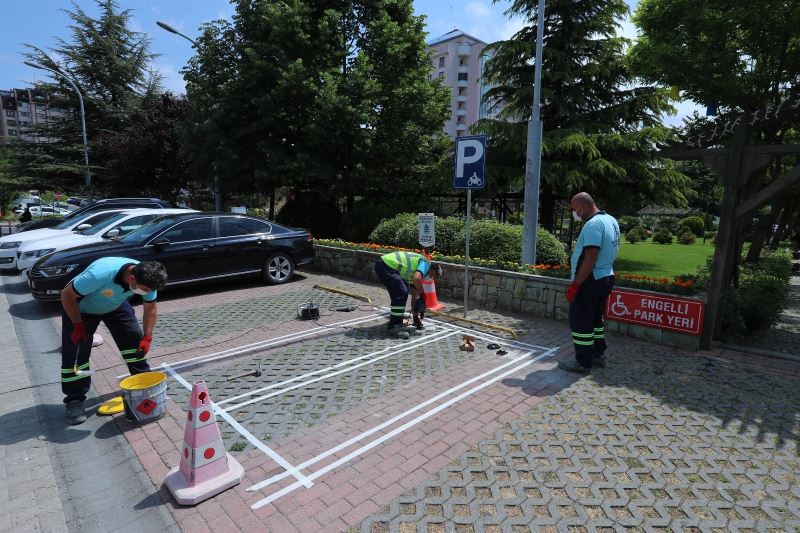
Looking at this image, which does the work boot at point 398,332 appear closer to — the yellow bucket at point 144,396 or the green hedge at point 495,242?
the yellow bucket at point 144,396

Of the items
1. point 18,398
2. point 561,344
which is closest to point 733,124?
point 561,344

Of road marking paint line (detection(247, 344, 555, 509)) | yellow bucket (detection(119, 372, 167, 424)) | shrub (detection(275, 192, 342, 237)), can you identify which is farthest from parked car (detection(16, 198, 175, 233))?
road marking paint line (detection(247, 344, 555, 509))

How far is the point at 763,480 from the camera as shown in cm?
305

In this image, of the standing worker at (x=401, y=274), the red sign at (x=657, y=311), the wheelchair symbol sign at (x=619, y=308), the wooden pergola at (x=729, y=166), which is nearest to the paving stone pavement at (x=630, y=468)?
the red sign at (x=657, y=311)

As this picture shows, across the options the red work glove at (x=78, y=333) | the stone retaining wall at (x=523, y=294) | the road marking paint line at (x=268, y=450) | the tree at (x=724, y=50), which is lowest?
the road marking paint line at (x=268, y=450)

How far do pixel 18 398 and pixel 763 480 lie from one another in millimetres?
6454

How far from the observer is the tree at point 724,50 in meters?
7.12

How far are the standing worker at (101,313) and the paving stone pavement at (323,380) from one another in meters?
0.77

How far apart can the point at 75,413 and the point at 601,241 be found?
5327 mm

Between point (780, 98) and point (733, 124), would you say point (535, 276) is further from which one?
point (780, 98)

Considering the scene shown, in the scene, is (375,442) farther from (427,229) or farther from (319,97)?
(319,97)

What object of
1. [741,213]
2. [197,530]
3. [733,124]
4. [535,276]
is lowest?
[197,530]

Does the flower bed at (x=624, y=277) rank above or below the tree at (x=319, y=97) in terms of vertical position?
below

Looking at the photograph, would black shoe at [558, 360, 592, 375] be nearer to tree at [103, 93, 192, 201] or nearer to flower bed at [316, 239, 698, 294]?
flower bed at [316, 239, 698, 294]
